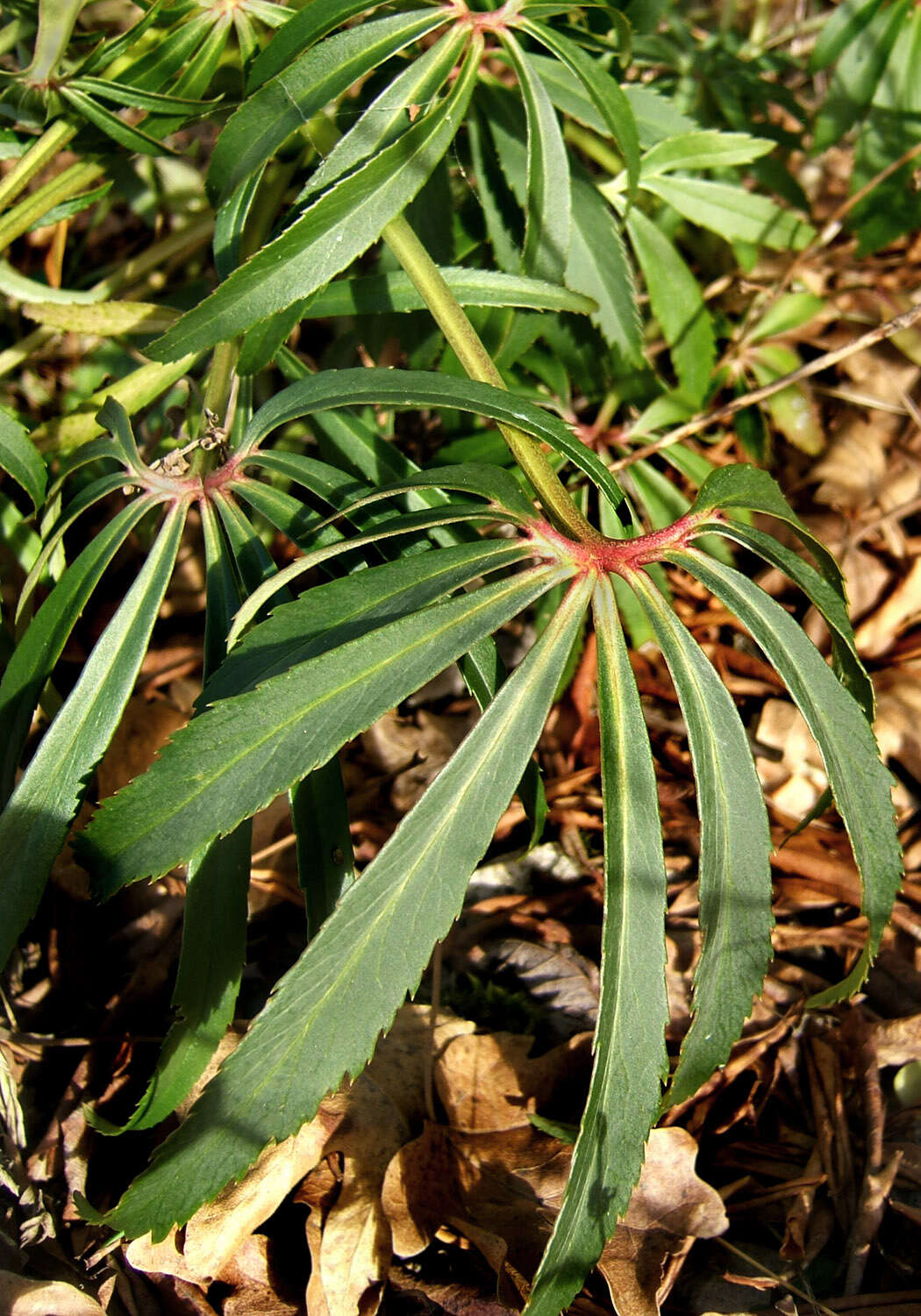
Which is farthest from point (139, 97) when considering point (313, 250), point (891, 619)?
point (891, 619)

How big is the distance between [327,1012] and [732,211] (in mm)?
1095

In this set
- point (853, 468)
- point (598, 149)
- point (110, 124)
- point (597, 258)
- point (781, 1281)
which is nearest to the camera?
point (781, 1281)

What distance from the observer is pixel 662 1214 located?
917 mm

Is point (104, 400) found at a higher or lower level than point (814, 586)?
higher

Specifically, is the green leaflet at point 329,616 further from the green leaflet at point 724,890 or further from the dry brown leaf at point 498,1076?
the dry brown leaf at point 498,1076

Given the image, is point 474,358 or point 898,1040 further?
point 898,1040

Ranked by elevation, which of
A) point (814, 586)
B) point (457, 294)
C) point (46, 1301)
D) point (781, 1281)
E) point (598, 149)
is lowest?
point (781, 1281)

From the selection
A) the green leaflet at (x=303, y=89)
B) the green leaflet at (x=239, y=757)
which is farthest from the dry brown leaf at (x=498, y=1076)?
the green leaflet at (x=303, y=89)

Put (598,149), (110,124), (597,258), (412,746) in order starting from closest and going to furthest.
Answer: (110,124) → (597,258) → (598,149) → (412,746)

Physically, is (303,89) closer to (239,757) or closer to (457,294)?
(457,294)

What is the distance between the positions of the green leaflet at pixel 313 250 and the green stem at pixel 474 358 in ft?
0.31

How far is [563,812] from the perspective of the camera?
4.04ft

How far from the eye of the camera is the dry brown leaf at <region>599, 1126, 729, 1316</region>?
90 cm

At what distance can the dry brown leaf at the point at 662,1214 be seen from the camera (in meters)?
0.90
